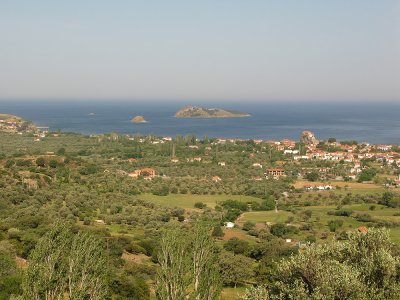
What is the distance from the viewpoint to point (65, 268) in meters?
12.9

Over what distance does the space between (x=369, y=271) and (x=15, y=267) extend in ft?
45.5

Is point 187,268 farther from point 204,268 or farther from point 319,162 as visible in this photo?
point 319,162

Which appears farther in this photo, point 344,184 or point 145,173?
point 145,173

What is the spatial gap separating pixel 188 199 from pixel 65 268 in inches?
1358

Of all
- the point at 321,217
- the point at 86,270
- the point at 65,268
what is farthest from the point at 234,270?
the point at 321,217

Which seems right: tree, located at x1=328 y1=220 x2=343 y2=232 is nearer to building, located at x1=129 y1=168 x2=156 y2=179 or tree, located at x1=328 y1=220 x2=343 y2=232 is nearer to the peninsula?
building, located at x1=129 y1=168 x2=156 y2=179

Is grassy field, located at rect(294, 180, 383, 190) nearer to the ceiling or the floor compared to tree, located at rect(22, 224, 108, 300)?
nearer to the floor

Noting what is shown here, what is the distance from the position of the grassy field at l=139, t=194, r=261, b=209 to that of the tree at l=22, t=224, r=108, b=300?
29.3 metres

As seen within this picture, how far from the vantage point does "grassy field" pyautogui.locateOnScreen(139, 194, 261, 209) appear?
146ft

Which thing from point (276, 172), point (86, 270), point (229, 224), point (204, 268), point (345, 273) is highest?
point (345, 273)

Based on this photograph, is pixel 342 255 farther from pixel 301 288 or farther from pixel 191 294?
pixel 191 294

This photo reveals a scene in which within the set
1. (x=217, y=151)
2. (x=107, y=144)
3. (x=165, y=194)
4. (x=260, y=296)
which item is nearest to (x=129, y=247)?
(x=260, y=296)

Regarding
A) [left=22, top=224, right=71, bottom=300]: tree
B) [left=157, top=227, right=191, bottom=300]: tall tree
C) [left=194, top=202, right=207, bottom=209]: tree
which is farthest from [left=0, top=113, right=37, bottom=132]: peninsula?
[left=157, top=227, right=191, bottom=300]: tall tree

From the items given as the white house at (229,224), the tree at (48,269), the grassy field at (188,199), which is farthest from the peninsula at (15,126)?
the tree at (48,269)
